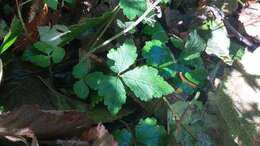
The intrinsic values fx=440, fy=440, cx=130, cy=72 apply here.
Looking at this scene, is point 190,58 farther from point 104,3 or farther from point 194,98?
point 104,3

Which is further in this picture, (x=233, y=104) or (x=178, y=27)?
(x=178, y=27)

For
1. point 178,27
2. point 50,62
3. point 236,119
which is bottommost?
point 236,119

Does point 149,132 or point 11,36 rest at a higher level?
point 11,36

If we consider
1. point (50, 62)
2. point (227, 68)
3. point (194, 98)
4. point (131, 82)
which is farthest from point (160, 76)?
point (227, 68)

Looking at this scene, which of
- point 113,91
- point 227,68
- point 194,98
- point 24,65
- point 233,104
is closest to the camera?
point 113,91

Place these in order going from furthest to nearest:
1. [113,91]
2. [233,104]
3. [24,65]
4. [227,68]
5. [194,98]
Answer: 1. [227,68]
2. [233,104]
3. [194,98]
4. [24,65]
5. [113,91]

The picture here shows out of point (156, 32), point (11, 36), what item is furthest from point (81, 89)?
point (156, 32)

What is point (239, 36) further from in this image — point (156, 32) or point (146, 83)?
point (146, 83)
